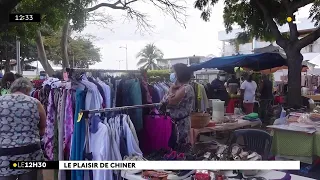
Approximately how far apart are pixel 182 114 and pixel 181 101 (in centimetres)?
14

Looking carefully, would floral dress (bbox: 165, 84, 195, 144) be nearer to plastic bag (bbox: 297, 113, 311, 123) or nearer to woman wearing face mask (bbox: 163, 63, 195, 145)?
woman wearing face mask (bbox: 163, 63, 195, 145)

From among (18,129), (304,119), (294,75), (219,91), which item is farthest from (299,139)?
(219,91)

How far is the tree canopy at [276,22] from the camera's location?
5957mm

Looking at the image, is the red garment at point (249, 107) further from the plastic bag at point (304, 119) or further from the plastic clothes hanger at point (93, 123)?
the plastic clothes hanger at point (93, 123)

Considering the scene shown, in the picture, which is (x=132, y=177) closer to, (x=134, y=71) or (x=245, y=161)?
(x=245, y=161)

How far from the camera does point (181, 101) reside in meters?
2.72

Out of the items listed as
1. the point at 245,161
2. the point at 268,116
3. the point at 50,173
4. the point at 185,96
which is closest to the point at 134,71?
the point at 185,96

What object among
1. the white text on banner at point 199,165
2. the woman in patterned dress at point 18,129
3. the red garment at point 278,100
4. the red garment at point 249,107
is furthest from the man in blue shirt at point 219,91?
the woman in patterned dress at point 18,129

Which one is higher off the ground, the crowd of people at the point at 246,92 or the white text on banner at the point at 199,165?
the crowd of people at the point at 246,92

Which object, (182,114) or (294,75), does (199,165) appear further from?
(294,75)

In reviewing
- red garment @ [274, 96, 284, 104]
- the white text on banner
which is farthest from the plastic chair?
red garment @ [274, 96, 284, 104]

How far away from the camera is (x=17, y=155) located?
189 cm

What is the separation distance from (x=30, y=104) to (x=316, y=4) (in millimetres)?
6376

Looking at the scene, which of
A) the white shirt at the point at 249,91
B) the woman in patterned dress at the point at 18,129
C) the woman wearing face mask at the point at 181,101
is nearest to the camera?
the woman in patterned dress at the point at 18,129
